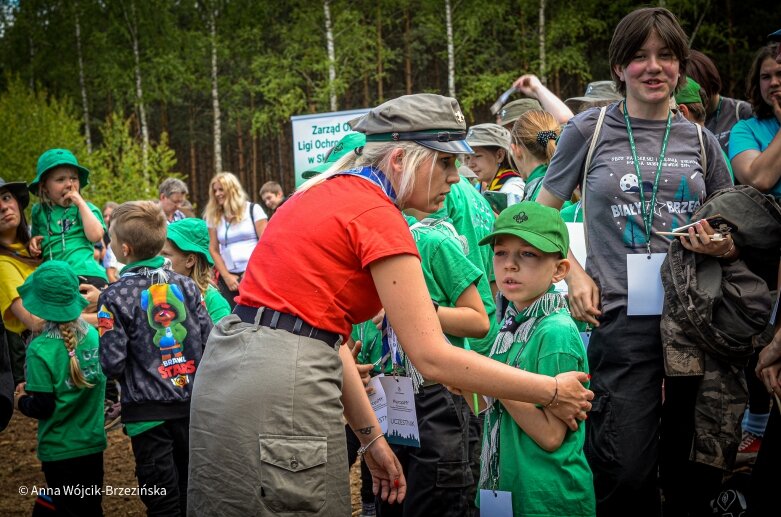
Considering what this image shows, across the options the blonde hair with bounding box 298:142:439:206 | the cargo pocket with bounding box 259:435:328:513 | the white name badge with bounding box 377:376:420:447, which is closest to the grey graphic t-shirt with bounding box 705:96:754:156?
the white name badge with bounding box 377:376:420:447

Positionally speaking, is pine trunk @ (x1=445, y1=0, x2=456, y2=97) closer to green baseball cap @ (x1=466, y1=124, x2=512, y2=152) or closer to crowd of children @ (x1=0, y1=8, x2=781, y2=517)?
green baseball cap @ (x1=466, y1=124, x2=512, y2=152)

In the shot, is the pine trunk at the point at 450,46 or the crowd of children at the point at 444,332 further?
the pine trunk at the point at 450,46

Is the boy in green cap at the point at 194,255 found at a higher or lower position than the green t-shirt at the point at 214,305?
higher

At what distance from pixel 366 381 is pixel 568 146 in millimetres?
1306

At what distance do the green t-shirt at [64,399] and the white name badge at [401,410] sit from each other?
2.23 metres

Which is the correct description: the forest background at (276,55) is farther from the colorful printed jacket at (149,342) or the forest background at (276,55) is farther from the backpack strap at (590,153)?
the backpack strap at (590,153)

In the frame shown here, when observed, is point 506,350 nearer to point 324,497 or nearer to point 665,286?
point 665,286

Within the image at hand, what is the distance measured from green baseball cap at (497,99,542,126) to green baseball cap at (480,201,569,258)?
2799mm

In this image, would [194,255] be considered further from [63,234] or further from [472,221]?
[63,234]

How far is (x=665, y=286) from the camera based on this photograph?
3.10 m

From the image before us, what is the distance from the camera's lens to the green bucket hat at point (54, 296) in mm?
4668

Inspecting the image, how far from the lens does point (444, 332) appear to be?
3240 mm

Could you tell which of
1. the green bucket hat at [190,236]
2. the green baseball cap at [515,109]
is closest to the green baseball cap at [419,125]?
the green bucket hat at [190,236]

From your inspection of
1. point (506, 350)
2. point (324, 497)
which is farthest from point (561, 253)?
point (324, 497)
